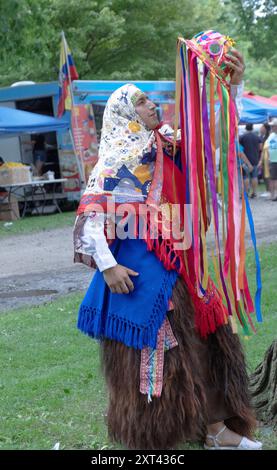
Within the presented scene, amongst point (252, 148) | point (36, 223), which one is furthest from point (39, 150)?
point (252, 148)

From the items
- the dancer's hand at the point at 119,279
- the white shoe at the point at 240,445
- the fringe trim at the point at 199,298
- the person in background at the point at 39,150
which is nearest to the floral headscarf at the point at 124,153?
the fringe trim at the point at 199,298

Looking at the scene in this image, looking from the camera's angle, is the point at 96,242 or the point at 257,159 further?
the point at 257,159

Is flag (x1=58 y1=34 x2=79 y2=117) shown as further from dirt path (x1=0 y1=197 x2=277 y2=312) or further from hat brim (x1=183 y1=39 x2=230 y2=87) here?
hat brim (x1=183 y1=39 x2=230 y2=87)

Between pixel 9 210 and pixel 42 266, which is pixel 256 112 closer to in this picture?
pixel 9 210

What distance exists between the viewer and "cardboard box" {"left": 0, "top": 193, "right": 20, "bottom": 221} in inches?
716

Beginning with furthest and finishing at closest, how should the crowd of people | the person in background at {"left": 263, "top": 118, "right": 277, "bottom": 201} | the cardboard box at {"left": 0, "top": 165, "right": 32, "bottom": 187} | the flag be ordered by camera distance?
the crowd of people < the person in background at {"left": 263, "top": 118, "right": 277, "bottom": 201} < the flag < the cardboard box at {"left": 0, "top": 165, "right": 32, "bottom": 187}

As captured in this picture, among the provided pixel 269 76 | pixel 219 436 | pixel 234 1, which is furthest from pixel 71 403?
pixel 269 76

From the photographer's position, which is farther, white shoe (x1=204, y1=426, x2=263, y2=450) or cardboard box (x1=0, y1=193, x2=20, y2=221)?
cardboard box (x1=0, y1=193, x2=20, y2=221)

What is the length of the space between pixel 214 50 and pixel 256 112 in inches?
832

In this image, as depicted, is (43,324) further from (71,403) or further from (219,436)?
(219,436)

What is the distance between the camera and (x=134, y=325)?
3.82 meters

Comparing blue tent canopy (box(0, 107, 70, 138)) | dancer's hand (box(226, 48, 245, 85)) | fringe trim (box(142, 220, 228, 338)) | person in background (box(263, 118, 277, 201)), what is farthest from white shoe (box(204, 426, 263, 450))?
person in background (box(263, 118, 277, 201))

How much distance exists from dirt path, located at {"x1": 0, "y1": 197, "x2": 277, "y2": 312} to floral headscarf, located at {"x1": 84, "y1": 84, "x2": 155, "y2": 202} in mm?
5027

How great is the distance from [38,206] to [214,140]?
1582 centimetres
